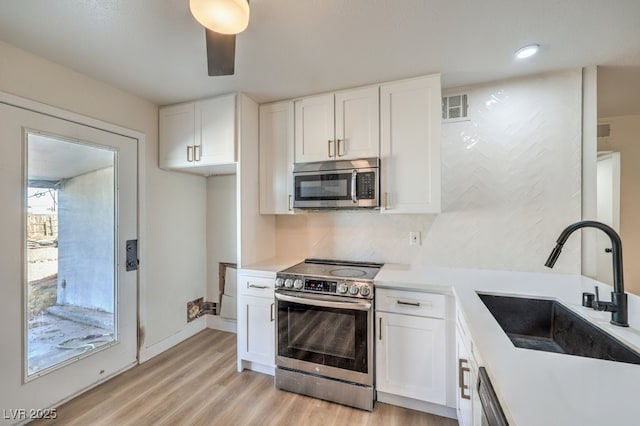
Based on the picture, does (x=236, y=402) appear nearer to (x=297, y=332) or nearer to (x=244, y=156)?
(x=297, y=332)

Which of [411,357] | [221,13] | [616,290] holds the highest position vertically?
[221,13]

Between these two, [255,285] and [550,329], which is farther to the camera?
[255,285]

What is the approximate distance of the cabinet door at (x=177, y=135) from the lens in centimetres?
254

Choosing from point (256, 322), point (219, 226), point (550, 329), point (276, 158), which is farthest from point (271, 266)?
point (550, 329)

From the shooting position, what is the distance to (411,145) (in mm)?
2119

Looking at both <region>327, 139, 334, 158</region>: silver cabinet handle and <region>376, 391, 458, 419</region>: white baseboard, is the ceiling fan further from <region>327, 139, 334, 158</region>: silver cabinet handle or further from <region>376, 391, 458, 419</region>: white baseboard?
<region>376, 391, 458, 419</region>: white baseboard

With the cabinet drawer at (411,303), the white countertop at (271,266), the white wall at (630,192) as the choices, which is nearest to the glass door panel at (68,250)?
Answer: the white countertop at (271,266)

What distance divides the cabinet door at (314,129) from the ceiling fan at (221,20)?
116 cm

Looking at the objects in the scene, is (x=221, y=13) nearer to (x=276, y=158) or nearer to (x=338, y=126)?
(x=338, y=126)

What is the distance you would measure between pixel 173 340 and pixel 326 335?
5.95ft

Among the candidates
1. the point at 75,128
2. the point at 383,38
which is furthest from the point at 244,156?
the point at 383,38

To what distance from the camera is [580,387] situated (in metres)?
0.77

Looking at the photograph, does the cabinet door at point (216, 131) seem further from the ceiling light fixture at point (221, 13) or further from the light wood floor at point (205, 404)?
the light wood floor at point (205, 404)

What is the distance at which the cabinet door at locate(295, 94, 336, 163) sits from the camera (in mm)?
2344
